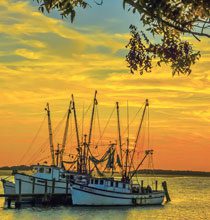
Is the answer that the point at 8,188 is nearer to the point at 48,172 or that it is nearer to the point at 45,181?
the point at 48,172

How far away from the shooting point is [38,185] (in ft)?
292

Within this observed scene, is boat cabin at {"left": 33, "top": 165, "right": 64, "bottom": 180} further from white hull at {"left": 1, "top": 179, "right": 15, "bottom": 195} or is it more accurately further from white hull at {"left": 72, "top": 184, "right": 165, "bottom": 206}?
white hull at {"left": 1, "top": 179, "right": 15, "bottom": 195}

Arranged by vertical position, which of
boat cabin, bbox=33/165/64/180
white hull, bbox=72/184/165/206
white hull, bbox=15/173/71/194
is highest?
boat cabin, bbox=33/165/64/180

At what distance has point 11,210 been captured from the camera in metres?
85.4

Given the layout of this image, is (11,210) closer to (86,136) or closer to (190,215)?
(86,136)

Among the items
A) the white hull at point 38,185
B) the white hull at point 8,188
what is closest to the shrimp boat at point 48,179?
the white hull at point 38,185

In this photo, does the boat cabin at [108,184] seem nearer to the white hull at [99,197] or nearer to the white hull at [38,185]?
the white hull at [99,197]

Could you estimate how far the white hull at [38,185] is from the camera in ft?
288

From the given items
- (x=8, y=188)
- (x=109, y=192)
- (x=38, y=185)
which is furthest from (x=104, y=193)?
(x=8, y=188)

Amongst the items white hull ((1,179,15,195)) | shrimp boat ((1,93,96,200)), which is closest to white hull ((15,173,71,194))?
shrimp boat ((1,93,96,200))

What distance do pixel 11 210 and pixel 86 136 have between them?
20.6 metres

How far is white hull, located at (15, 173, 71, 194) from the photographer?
288ft

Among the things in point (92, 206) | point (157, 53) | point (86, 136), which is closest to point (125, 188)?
point (92, 206)

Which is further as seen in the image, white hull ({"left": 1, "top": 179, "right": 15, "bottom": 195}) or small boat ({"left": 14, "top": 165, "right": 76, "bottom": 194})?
white hull ({"left": 1, "top": 179, "right": 15, "bottom": 195})
